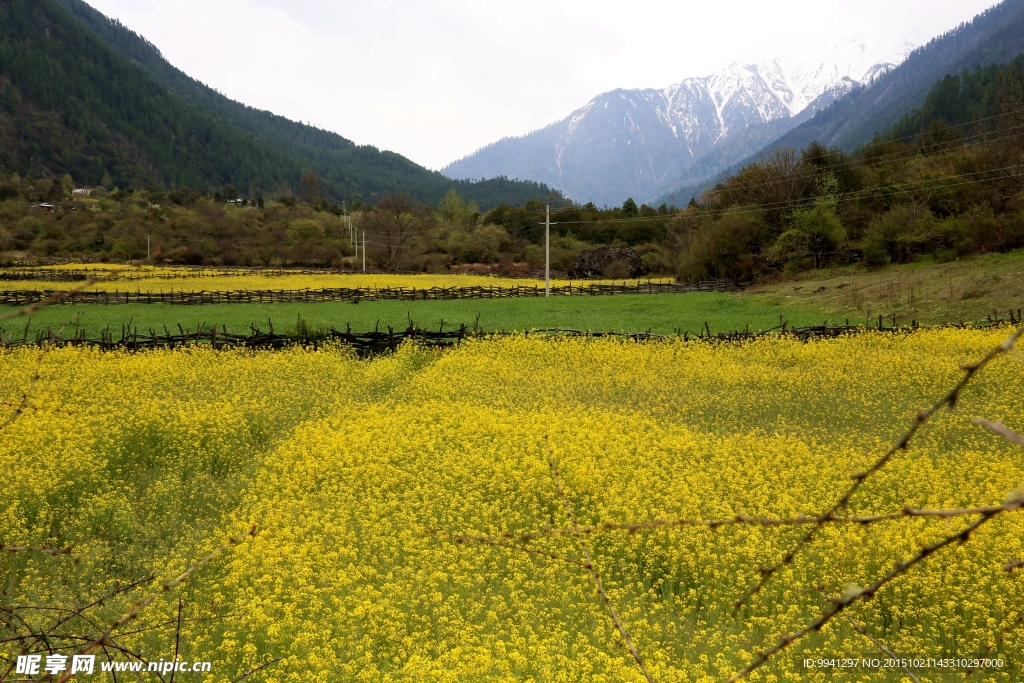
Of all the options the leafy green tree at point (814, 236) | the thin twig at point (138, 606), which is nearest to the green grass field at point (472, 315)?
the leafy green tree at point (814, 236)

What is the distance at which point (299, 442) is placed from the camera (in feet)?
34.5

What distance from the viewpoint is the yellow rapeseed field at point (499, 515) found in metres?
5.45

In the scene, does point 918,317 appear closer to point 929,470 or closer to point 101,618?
point 929,470

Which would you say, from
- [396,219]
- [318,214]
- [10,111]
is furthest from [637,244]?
[10,111]

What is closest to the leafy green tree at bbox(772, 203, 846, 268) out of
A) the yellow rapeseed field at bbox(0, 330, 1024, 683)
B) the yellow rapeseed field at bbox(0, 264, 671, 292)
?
the yellow rapeseed field at bbox(0, 264, 671, 292)

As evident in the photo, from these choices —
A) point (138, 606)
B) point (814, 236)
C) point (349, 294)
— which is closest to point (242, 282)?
point (349, 294)

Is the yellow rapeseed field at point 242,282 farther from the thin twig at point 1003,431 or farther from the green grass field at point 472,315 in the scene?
the thin twig at point 1003,431

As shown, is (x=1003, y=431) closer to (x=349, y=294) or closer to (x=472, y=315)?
(x=472, y=315)

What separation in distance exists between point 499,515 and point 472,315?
26387 mm

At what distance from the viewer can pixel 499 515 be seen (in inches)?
316

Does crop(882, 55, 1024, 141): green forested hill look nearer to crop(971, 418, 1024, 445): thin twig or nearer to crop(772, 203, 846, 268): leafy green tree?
crop(772, 203, 846, 268): leafy green tree

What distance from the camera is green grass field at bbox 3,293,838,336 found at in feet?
92.7

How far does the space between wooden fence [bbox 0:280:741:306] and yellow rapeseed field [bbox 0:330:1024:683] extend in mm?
24987

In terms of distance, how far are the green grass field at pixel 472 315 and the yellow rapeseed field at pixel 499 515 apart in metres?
13.0
